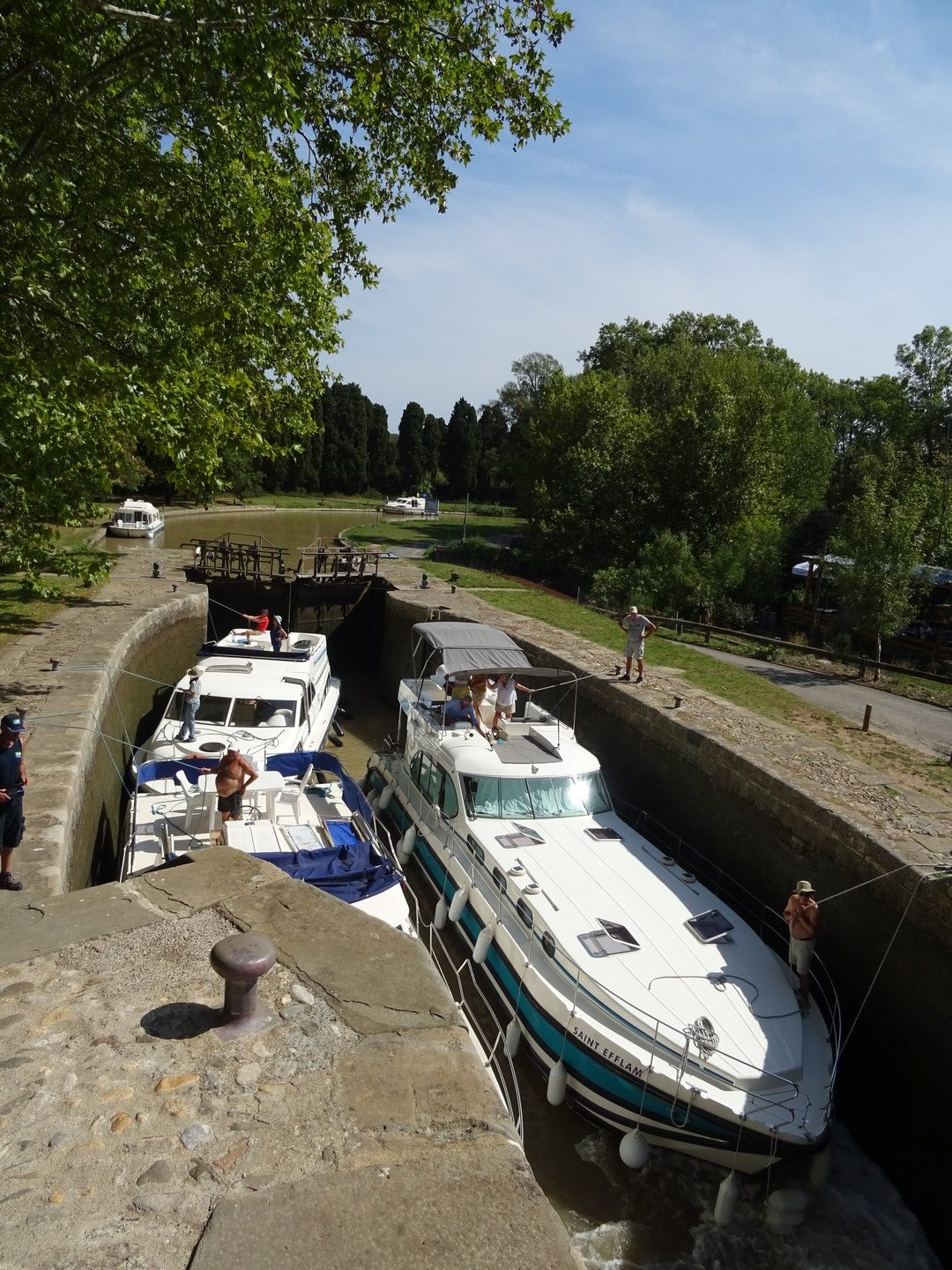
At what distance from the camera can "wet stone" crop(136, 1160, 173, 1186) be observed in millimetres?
2490

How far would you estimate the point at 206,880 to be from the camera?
4.24 metres

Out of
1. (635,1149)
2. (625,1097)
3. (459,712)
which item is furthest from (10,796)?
(459,712)

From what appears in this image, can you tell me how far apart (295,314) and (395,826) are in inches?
349

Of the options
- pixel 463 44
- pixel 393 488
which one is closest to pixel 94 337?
pixel 463 44

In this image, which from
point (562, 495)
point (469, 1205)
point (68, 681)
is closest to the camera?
point (469, 1205)

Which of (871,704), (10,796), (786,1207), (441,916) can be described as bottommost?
(786,1207)

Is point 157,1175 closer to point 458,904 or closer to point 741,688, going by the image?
point 458,904

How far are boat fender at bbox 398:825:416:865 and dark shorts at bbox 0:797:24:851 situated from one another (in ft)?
19.7

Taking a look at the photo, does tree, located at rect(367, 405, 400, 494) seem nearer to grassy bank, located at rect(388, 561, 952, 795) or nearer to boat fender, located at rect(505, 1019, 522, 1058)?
grassy bank, located at rect(388, 561, 952, 795)

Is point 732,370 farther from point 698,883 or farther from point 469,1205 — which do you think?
point 469,1205

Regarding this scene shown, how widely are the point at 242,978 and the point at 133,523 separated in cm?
3404

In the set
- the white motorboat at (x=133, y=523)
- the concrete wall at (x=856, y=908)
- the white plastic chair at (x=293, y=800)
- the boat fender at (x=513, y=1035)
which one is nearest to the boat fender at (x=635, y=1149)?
the boat fender at (x=513, y=1035)

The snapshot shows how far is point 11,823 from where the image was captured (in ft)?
19.9

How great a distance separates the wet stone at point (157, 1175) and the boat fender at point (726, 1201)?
5796mm
